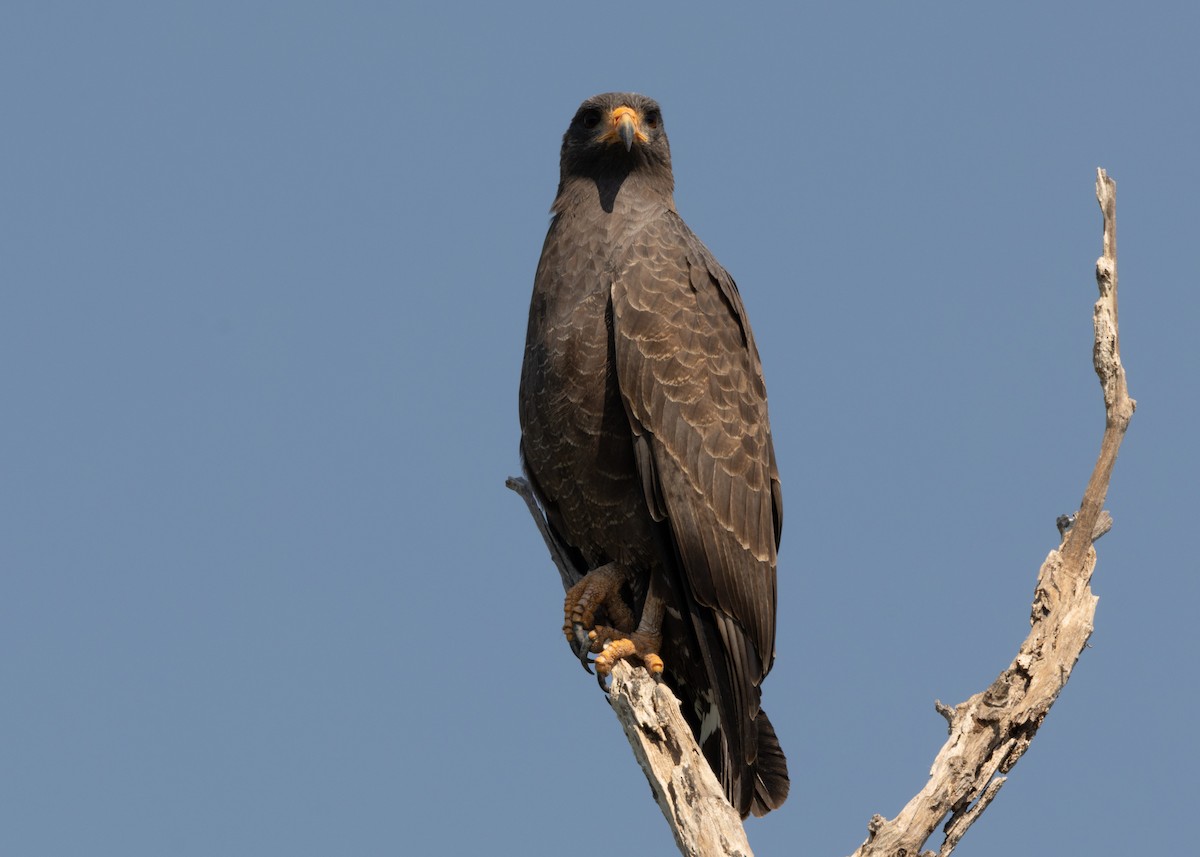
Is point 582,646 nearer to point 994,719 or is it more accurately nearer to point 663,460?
point 663,460

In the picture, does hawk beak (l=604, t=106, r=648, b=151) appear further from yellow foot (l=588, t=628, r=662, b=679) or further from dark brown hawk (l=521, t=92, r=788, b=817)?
yellow foot (l=588, t=628, r=662, b=679)

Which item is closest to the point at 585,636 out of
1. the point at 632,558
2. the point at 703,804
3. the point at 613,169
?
the point at 632,558

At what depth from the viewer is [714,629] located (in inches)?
288

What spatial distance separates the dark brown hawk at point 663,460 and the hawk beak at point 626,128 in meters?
0.01

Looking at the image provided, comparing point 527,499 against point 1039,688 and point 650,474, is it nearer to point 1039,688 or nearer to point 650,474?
point 650,474

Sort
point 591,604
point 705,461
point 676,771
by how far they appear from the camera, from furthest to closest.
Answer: point 591,604, point 705,461, point 676,771

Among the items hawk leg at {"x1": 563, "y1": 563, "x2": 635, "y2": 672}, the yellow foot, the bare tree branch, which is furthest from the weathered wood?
hawk leg at {"x1": 563, "y1": 563, "x2": 635, "y2": 672}

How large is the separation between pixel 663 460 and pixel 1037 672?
205cm

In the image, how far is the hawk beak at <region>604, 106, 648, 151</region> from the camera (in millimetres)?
7820

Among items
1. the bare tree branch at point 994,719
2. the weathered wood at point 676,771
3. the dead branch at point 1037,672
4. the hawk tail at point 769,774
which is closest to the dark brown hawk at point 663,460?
the hawk tail at point 769,774

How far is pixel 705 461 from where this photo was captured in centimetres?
735

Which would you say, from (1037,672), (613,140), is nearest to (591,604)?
(1037,672)

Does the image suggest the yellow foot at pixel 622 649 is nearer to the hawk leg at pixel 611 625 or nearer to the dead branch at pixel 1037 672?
the hawk leg at pixel 611 625

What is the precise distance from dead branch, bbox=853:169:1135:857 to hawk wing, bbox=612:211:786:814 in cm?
122
